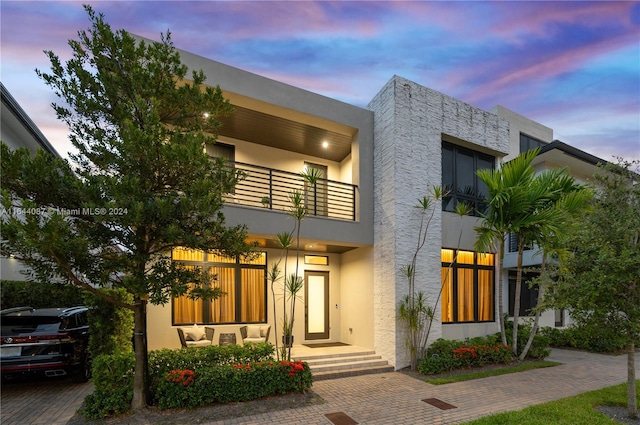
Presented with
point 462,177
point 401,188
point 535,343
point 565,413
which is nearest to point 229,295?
point 401,188

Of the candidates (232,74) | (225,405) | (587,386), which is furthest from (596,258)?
(232,74)

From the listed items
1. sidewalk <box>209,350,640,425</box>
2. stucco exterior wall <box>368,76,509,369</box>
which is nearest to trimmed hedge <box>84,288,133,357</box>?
sidewalk <box>209,350,640,425</box>

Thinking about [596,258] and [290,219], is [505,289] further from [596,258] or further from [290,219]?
[290,219]

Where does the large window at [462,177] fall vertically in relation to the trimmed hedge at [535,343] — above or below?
above

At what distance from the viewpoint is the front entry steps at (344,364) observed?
8.48 metres

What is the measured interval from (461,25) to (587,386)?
9105 mm

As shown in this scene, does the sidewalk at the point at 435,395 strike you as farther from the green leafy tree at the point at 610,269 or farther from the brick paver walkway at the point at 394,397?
the green leafy tree at the point at 610,269

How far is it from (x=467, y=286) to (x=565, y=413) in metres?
5.49

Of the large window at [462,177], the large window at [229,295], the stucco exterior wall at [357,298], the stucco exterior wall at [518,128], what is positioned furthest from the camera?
the stucco exterior wall at [518,128]

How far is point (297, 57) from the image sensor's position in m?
10.2

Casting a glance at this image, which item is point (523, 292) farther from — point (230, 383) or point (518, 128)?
point (230, 383)

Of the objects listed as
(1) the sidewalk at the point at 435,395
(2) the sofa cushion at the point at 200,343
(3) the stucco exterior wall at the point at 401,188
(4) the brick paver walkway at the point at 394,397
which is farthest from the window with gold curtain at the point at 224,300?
(3) the stucco exterior wall at the point at 401,188

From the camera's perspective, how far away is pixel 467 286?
11250 millimetres

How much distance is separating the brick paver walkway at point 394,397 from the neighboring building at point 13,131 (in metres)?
4.10
